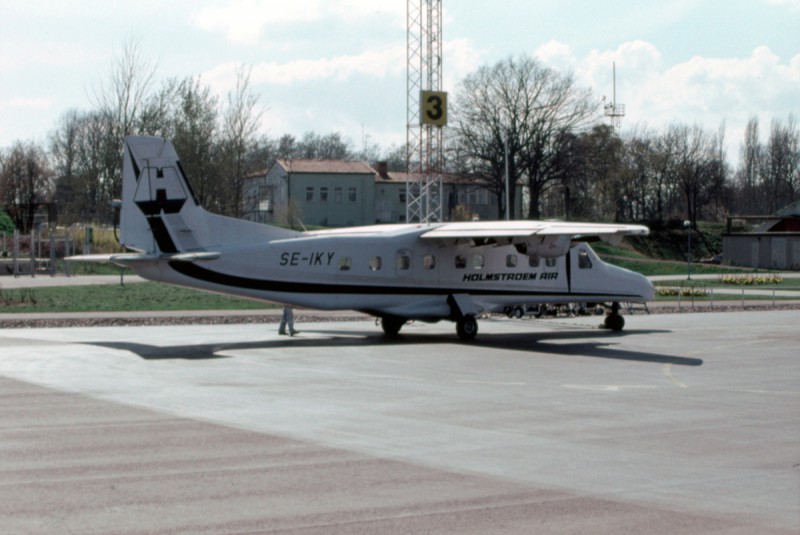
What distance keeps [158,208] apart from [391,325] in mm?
7092

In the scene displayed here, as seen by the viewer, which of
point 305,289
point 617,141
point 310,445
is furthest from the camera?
point 617,141

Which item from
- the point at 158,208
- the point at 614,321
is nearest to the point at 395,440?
the point at 158,208

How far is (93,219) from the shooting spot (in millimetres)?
76750

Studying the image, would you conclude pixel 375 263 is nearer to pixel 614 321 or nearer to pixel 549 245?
pixel 549 245

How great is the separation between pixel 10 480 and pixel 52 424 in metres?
3.50

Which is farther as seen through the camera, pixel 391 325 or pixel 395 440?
pixel 391 325

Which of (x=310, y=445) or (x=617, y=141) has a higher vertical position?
(x=617, y=141)

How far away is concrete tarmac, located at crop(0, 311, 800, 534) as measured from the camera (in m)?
9.40

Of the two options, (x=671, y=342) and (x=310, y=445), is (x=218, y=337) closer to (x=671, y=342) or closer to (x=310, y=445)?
(x=671, y=342)

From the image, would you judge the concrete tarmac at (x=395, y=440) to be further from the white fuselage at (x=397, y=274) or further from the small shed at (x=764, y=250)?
the small shed at (x=764, y=250)

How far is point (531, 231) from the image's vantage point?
26344mm

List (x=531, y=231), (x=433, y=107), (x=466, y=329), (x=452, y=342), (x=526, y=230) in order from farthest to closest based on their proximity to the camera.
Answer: (x=433, y=107), (x=466, y=329), (x=452, y=342), (x=526, y=230), (x=531, y=231)

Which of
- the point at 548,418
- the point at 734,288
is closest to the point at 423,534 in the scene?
the point at 548,418

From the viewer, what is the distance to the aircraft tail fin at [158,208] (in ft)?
82.3
